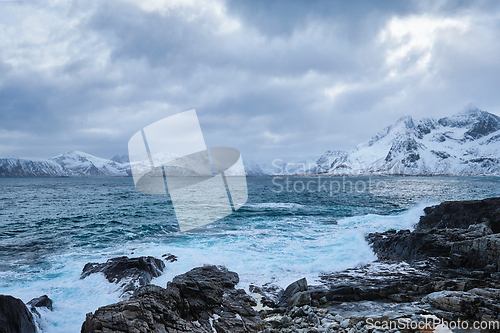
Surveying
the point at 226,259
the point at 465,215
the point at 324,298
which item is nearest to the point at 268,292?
the point at 324,298

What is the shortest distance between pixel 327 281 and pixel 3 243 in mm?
21375

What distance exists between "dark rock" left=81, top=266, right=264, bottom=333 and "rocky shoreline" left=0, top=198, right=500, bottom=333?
0.08 feet

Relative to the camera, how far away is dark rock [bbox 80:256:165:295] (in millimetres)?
10492

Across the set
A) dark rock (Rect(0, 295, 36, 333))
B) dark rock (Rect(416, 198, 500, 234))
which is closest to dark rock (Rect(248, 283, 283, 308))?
dark rock (Rect(0, 295, 36, 333))

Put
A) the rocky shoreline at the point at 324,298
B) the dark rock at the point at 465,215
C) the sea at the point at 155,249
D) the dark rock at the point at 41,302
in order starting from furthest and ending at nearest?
the dark rock at the point at 465,215 < the sea at the point at 155,249 < the dark rock at the point at 41,302 < the rocky shoreline at the point at 324,298

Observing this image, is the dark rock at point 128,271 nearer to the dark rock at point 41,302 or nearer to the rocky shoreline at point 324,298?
Result: the rocky shoreline at point 324,298

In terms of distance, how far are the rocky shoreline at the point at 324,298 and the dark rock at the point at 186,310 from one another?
25 mm

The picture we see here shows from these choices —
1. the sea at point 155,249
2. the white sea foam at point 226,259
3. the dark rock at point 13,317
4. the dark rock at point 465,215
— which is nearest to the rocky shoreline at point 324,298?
the dark rock at point 13,317

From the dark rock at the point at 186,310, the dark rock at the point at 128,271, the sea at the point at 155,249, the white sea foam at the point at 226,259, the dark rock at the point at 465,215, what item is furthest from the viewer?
the dark rock at the point at 465,215

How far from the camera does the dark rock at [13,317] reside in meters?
6.68

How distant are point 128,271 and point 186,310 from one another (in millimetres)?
4800

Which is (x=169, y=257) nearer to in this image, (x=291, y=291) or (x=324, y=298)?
(x=291, y=291)

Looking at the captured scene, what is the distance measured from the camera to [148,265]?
1186 cm

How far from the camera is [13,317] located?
691 centimetres
